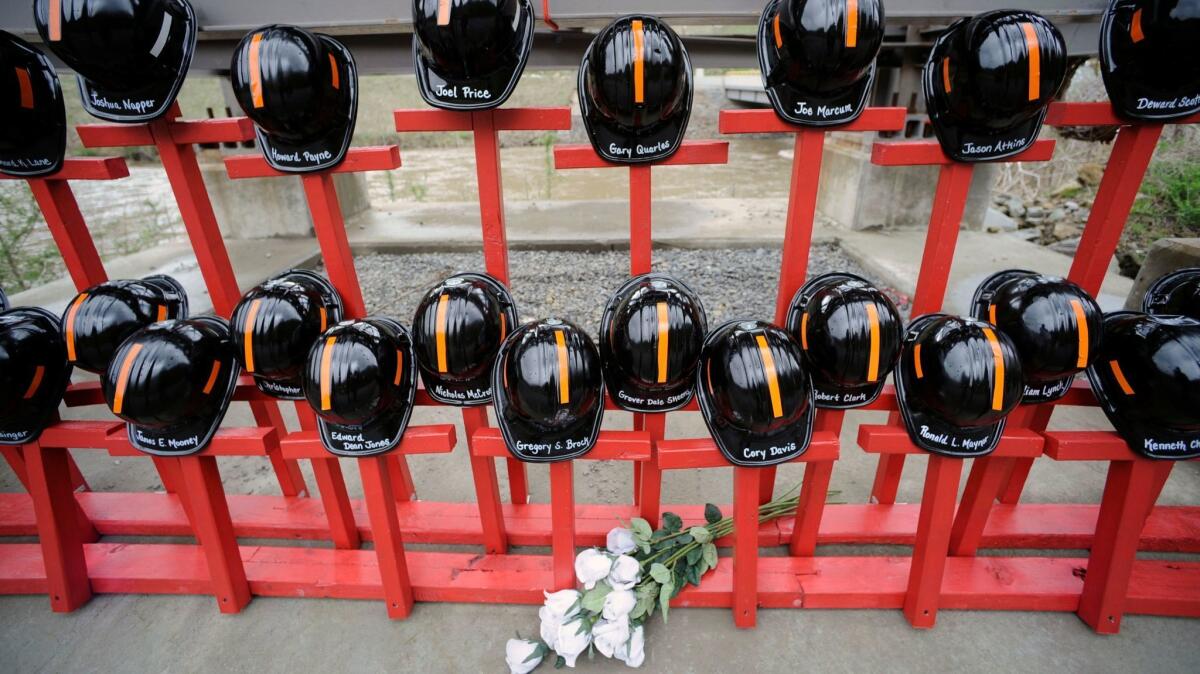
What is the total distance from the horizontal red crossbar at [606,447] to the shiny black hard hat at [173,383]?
78 cm

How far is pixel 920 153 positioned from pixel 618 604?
1.59m

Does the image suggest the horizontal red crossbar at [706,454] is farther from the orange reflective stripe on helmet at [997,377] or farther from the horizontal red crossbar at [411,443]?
the horizontal red crossbar at [411,443]

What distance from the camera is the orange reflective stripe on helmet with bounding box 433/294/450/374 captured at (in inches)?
60.4

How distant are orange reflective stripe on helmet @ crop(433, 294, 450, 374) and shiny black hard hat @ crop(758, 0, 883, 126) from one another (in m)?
1.04

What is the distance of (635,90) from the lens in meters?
1.41

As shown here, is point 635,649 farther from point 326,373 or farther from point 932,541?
point 326,373

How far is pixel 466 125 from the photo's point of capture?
5.28ft

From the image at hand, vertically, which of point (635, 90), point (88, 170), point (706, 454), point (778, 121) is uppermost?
point (635, 90)

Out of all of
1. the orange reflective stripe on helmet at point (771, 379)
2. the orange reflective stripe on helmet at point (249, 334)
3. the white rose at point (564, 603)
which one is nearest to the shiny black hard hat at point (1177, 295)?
the orange reflective stripe on helmet at point (771, 379)

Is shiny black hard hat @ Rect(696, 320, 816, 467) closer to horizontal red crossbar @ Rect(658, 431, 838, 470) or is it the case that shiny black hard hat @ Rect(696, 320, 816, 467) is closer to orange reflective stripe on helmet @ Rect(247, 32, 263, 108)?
horizontal red crossbar @ Rect(658, 431, 838, 470)

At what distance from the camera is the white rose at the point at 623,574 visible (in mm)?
1806

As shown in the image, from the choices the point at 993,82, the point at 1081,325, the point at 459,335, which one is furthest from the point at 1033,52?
the point at 459,335

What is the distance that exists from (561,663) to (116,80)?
82.2 inches

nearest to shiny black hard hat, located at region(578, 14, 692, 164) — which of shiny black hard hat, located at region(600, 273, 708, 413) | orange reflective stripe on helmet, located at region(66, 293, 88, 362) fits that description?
shiny black hard hat, located at region(600, 273, 708, 413)
